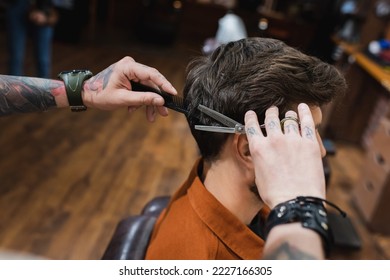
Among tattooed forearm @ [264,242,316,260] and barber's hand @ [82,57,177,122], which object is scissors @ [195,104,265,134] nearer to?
barber's hand @ [82,57,177,122]

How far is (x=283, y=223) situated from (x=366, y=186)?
7.61 ft

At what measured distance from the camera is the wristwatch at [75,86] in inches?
40.6

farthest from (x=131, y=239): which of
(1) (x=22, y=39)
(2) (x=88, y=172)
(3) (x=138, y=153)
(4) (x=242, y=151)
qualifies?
(1) (x=22, y=39)

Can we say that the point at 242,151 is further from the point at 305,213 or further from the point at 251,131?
the point at 305,213

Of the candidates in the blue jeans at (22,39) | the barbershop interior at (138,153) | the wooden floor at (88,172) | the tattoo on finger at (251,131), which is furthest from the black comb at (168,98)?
the blue jeans at (22,39)

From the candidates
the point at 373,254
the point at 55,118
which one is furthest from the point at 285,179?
the point at 55,118

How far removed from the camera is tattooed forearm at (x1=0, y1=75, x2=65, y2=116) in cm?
103

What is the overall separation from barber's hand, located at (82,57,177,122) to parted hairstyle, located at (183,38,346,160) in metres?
0.09

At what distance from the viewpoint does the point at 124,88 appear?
Answer: 1.00 metres

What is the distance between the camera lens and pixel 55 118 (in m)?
3.27

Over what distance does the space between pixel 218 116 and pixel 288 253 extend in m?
0.37

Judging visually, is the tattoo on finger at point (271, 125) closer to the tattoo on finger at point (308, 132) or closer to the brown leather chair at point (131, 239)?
the tattoo on finger at point (308, 132)

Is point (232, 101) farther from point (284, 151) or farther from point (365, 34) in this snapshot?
point (365, 34)

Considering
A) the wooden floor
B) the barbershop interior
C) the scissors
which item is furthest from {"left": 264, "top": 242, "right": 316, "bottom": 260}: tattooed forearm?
the wooden floor
